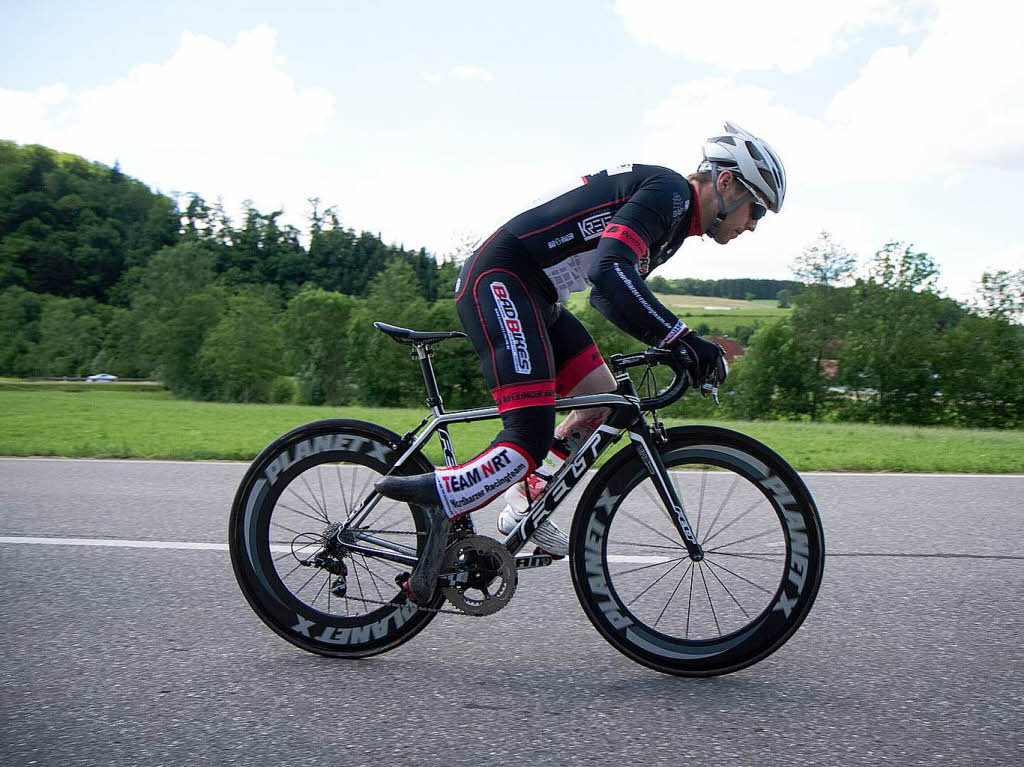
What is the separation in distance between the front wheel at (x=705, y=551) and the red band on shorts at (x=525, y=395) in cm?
33

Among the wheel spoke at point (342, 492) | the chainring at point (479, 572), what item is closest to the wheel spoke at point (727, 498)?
the chainring at point (479, 572)

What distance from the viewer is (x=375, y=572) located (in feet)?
10.4

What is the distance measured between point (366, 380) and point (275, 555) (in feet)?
182

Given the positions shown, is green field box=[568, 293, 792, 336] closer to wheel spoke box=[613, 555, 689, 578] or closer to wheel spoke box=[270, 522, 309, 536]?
wheel spoke box=[613, 555, 689, 578]

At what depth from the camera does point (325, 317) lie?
6969cm

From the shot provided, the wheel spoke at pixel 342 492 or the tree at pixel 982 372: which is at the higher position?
the tree at pixel 982 372

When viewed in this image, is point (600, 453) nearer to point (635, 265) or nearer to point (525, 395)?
point (525, 395)

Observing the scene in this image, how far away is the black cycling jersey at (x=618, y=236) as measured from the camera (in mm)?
2766

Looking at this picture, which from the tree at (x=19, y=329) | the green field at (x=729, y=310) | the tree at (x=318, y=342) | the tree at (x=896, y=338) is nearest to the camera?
the tree at (x=896, y=338)

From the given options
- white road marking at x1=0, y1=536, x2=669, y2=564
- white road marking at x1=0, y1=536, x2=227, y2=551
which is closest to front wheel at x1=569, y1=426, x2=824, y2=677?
white road marking at x1=0, y1=536, x2=669, y2=564

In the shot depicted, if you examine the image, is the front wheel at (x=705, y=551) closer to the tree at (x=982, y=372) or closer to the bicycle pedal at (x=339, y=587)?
the bicycle pedal at (x=339, y=587)

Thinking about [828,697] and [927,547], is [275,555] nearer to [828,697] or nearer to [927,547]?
[828,697]

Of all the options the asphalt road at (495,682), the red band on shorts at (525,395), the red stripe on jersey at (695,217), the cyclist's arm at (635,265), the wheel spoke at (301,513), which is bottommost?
the asphalt road at (495,682)

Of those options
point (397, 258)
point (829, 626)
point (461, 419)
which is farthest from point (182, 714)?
point (397, 258)
